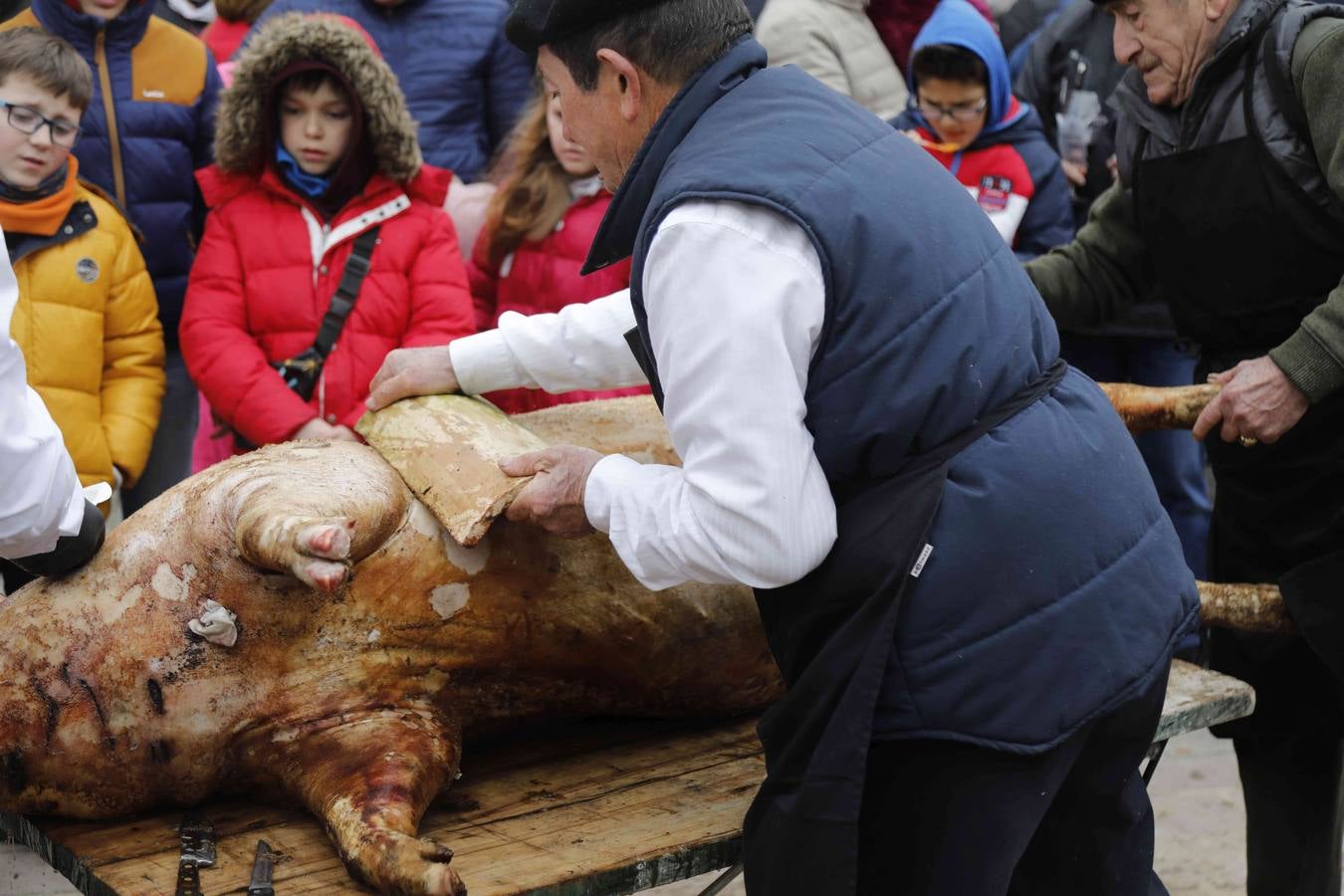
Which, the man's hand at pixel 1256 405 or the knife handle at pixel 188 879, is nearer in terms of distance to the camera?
the knife handle at pixel 188 879

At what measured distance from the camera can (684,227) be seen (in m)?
1.96

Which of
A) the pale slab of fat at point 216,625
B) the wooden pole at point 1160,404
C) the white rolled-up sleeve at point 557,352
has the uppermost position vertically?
the white rolled-up sleeve at point 557,352

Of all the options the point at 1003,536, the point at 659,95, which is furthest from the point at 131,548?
the point at 1003,536

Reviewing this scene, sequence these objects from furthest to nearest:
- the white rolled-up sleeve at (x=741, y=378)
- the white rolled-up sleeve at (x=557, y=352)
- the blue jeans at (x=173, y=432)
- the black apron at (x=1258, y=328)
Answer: the blue jeans at (x=173, y=432)
the black apron at (x=1258, y=328)
the white rolled-up sleeve at (x=557, y=352)
the white rolled-up sleeve at (x=741, y=378)

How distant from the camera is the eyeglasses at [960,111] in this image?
4.70 metres

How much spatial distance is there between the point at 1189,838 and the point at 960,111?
91.9 inches

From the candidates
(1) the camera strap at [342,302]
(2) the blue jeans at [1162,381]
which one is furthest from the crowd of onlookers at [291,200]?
(2) the blue jeans at [1162,381]

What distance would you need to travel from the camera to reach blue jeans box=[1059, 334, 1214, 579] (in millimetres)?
4945

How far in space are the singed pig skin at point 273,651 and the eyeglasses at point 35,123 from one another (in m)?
1.37

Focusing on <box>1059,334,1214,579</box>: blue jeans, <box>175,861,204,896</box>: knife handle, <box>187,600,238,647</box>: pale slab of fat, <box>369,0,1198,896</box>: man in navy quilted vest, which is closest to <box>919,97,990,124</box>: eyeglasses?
<box>1059,334,1214,579</box>: blue jeans

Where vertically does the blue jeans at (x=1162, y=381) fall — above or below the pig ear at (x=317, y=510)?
below

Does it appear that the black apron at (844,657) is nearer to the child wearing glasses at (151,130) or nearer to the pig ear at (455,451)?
the pig ear at (455,451)

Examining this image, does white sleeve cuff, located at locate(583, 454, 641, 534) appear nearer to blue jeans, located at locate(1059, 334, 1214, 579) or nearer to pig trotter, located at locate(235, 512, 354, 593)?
pig trotter, located at locate(235, 512, 354, 593)

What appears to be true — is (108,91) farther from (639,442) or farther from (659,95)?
(659,95)
